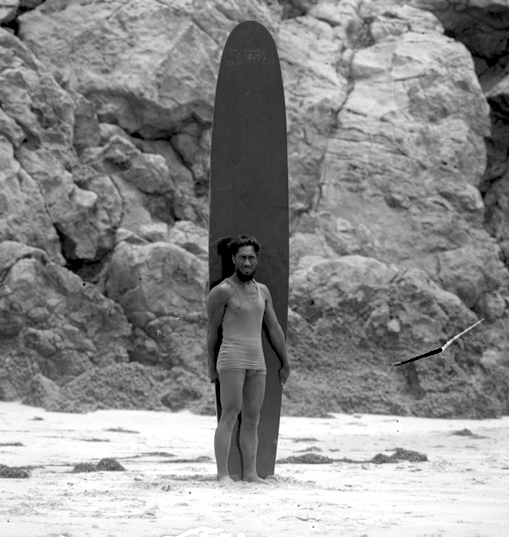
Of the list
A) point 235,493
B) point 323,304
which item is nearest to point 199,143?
point 323,304

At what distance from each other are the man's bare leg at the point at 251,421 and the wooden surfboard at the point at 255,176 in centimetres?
7

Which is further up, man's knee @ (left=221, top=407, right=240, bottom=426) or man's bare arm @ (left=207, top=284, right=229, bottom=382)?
man's bare arm @ (left=207, top=284, right=229, bottom=382)

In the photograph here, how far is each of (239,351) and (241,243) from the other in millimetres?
576

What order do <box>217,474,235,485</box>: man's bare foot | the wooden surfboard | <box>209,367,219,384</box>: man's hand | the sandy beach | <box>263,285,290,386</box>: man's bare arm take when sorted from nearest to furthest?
the sandy beach, <box>217,474,235,485</box>: man's bare foot, <box>209,367,219,384</box>: man's hand, <box>263,285,290,386</box>: man's bare arm, the wooden surfboard

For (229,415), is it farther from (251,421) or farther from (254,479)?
(254,479)

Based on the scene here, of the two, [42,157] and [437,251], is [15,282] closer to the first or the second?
[42,157]

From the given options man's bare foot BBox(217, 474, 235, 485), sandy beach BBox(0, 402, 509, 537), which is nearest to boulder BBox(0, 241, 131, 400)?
sandy beach BBox(0, 402, 509, 537)

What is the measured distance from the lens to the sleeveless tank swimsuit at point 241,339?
5355mm

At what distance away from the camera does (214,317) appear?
538 cm

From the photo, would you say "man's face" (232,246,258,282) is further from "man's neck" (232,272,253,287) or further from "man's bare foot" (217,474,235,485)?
"man's bare foot" (217,474,235,485)

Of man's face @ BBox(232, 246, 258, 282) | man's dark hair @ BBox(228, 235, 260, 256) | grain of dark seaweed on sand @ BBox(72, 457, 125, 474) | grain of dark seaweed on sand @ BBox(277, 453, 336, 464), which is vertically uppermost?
man's dark hair @ BBox(228, 235, 260, 256)

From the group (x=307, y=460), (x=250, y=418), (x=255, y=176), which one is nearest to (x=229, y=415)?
(x=250, y=418)

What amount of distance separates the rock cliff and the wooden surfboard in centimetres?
534

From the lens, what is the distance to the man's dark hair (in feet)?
17.5
